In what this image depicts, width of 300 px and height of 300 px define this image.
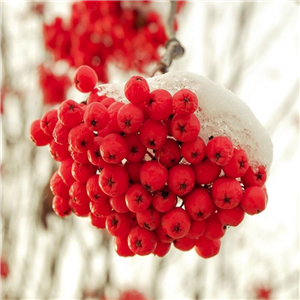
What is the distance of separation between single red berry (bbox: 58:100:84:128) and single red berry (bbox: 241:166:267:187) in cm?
53

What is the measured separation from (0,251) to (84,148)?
3.48 m

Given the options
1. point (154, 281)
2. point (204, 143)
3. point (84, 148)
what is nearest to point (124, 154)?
point (84, 148)

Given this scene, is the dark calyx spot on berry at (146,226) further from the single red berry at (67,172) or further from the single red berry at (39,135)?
the single red berry at (39,135)

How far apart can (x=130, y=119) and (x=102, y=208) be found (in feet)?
1.03

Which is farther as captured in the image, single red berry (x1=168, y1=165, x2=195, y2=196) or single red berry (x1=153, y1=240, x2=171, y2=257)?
single red berry (x1=153, y1=240, x2=171, y2=257)

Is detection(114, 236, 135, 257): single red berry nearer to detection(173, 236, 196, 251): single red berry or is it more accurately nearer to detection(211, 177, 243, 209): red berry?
detection(173, 236, 196, 251): single red berry

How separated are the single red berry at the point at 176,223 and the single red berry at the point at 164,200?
0.8 inches

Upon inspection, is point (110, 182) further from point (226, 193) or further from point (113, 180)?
point (226, 193)

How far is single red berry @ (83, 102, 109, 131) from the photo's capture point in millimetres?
1094

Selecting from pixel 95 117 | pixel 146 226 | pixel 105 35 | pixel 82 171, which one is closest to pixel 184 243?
pixel 146 226

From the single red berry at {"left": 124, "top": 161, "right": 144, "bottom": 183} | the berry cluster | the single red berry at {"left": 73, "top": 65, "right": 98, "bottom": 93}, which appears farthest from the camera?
the berry cluster

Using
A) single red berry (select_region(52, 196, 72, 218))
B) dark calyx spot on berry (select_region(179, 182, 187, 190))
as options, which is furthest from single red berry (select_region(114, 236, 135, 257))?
dark calyx spot on berry (select_region(179, 182, 187, 190))

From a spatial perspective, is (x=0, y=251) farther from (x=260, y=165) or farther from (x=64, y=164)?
(x=260, y=165)

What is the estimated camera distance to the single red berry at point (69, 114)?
3.71ft
